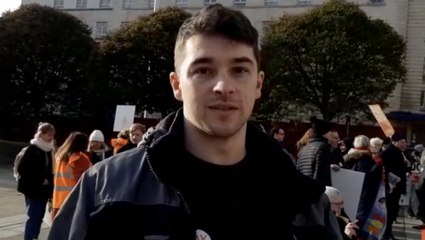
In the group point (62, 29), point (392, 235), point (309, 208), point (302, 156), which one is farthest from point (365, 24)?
point (309, 208)

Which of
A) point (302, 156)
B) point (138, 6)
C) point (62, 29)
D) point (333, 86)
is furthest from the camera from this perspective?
point (138, 6)

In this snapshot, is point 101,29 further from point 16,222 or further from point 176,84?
point 176,84

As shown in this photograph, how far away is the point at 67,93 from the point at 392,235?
29206 millimetres

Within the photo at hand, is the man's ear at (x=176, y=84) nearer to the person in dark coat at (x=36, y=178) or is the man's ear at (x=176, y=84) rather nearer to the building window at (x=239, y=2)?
the person in dark coat at (x=36, y=178)

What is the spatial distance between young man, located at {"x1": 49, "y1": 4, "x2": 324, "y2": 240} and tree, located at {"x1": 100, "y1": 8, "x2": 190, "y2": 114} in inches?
1250

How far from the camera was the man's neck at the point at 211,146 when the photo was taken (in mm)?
1973

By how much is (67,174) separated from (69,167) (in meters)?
0.09

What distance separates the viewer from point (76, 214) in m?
1.78

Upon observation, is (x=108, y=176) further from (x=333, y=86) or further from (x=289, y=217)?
(x=333, y=86)

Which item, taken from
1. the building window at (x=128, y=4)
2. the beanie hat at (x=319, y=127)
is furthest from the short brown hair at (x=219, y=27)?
the building window at (x=128, y=4)

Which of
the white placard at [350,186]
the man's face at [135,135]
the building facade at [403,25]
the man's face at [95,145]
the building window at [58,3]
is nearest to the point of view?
the white placard at [350,186]

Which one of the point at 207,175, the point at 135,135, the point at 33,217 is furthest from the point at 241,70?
the point at 33,217

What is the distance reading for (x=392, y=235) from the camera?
10.3 meters

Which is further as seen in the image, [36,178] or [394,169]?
[394,169]
